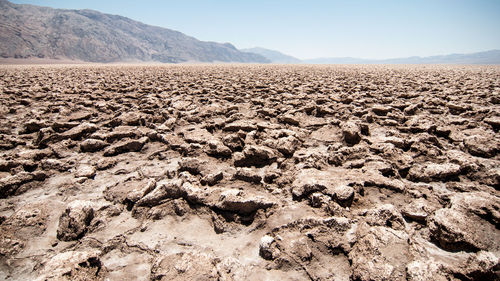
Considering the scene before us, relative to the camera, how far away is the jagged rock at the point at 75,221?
1260mm

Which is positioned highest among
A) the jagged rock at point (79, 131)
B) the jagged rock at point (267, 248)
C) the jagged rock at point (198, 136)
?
the jagged rock at point (79, 131)

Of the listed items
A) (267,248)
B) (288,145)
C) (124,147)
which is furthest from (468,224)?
(124,147)

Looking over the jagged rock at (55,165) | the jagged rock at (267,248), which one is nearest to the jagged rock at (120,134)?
the jagged rock at (55,165)

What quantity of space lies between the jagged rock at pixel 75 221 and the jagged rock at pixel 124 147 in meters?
0.97

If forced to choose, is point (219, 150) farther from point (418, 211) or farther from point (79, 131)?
point (79, 131)

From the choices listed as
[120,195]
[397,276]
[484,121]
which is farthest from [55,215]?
[484,121]

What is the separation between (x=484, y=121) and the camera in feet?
9.30

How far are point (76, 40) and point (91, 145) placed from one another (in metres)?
109

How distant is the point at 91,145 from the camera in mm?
2373

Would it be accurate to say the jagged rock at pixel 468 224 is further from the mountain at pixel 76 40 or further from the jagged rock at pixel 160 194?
the mountain at pixel 76 40

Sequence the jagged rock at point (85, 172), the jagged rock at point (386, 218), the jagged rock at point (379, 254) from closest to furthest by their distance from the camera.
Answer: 1. the jagged rock at point (379, 254)
2. the jagged rock at point (386, 218)
3. the jagged rock at point (85, 172)

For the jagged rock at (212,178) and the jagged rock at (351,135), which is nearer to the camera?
the jagged rock at (212,178)

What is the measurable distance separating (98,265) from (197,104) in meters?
3.35

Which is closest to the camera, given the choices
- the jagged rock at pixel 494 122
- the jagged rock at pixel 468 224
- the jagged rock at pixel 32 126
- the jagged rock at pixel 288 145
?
the jagged rock at pixel 468 224
